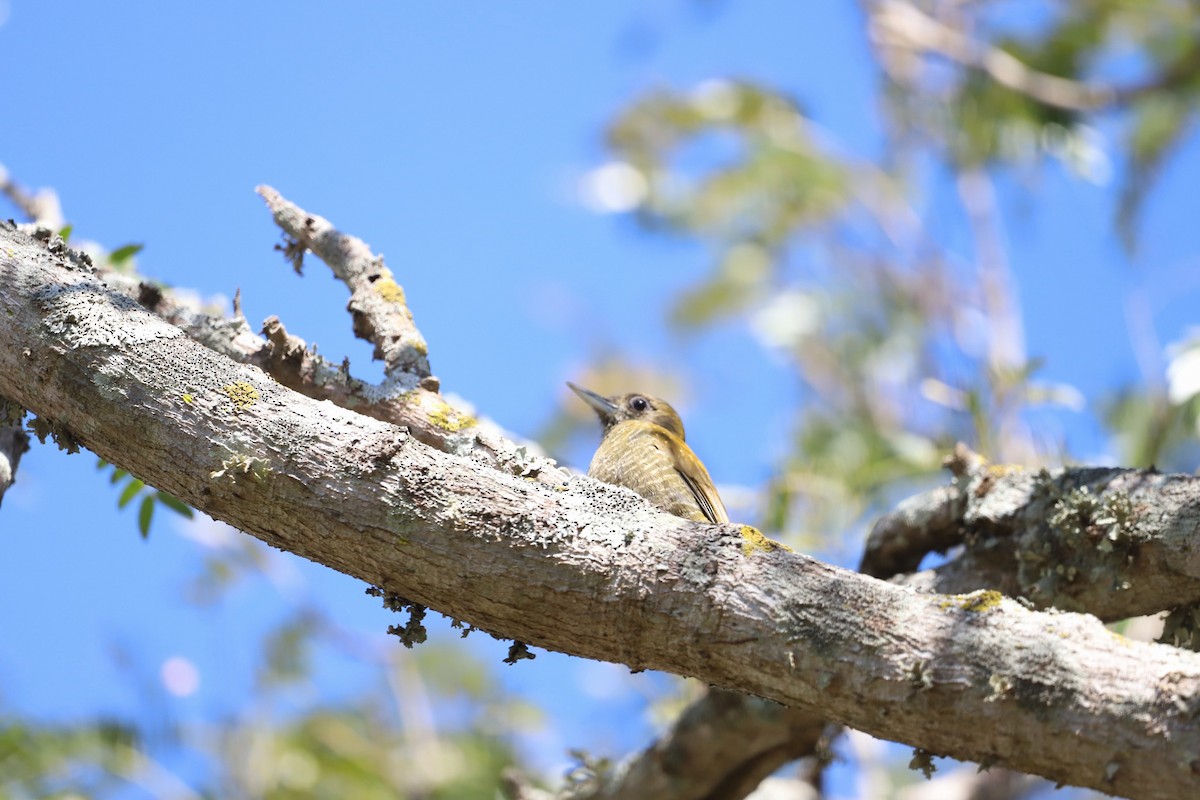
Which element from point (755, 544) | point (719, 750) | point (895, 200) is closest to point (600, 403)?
point (719, 750)

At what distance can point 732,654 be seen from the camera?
2582 mm

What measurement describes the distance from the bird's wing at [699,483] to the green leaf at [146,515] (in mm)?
2205

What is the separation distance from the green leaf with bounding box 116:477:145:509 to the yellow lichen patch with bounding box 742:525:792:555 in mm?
2245

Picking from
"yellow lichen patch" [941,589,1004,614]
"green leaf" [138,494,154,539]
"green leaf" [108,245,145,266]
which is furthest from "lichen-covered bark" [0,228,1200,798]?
"green leaf" [108,245,145,266]

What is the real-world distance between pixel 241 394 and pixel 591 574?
2.91 ft

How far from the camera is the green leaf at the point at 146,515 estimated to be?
13.4 feet

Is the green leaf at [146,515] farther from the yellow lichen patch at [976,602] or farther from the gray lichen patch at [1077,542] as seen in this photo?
the gray lichen patch at [1077,542]

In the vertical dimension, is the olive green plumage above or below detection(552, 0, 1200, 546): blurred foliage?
below

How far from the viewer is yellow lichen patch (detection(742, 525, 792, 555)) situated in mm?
2700

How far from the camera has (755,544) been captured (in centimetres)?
273

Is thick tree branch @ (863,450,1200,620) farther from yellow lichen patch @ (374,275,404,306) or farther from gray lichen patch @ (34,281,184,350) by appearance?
gray lichen patch @ (34,281,184,350)

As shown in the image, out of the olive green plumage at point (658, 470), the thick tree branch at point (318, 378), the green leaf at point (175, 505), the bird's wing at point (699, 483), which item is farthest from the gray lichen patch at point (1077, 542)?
the green leaf at point (175, 505)

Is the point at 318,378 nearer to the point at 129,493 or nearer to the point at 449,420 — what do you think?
the point at 449,420

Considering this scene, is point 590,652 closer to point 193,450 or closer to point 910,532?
point 193,450
